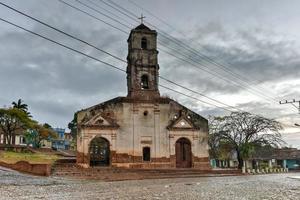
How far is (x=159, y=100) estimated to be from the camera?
38781 mm

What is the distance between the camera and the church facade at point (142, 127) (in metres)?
36.5

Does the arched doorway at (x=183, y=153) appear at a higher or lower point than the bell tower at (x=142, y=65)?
lower

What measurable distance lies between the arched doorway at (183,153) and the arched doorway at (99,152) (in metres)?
7.04

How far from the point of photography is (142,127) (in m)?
38.0

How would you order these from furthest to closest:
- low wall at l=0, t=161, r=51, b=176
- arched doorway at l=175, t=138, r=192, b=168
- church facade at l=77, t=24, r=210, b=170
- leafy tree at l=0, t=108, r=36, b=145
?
leafy tree at l=0, t=108, r=36, b=145 → arched doorway at l=175, t=138, r=192, b=168 → church facade at l=77, t=24, r=210, b=170 → low wall at l=0, t=161, r=51, b=176

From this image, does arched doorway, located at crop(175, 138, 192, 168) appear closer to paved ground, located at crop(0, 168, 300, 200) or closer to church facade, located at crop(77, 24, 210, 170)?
church facade, located at crop(77, 24, 210, 170)

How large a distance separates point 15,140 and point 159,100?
164ft

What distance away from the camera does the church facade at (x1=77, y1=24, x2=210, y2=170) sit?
36.5 metres

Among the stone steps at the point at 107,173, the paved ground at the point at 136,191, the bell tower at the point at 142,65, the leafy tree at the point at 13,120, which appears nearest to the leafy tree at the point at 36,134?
the leafy tree at the point at 13,120

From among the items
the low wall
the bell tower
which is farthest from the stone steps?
the bell tower

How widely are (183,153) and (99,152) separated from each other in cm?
884

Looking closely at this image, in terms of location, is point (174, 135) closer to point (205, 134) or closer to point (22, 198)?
point (205, 134)

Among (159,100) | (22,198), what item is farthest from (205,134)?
(22,198)

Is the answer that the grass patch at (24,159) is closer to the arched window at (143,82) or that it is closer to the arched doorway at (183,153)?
the arched window at (143,82)
